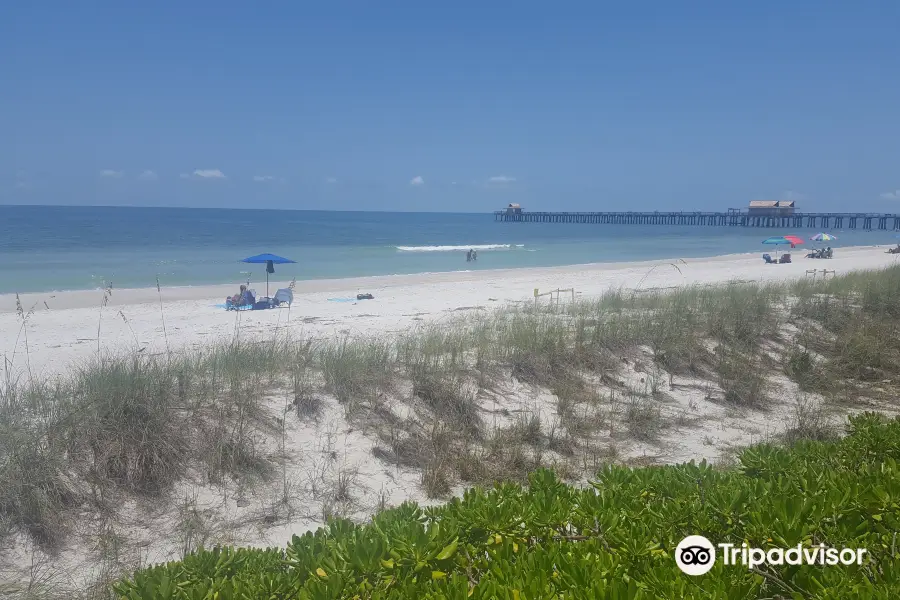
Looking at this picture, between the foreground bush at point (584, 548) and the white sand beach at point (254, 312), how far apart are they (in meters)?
5.47

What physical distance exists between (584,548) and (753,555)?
627mm

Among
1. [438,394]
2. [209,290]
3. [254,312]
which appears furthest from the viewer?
[209,290]

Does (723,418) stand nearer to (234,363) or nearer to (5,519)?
(234,363)

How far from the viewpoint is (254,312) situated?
52.6 feet

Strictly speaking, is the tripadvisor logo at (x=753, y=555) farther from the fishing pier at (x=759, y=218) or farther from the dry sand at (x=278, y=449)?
the fishing pier at (x=759, y=218)

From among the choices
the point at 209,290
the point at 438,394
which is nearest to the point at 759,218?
the point at 209,290

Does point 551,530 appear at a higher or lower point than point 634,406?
higher

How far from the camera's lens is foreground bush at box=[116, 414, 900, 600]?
2.16 m

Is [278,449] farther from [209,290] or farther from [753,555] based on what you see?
[209,290]

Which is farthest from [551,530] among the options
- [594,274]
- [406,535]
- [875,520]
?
[594,274]

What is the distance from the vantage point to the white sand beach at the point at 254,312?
11.3 m

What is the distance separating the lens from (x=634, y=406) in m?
7.41

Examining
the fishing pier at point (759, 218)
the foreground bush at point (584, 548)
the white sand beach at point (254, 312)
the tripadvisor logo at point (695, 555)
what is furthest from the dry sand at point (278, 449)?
the fishing pier at point (759, 218)

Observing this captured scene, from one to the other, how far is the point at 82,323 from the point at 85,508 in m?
10.3
